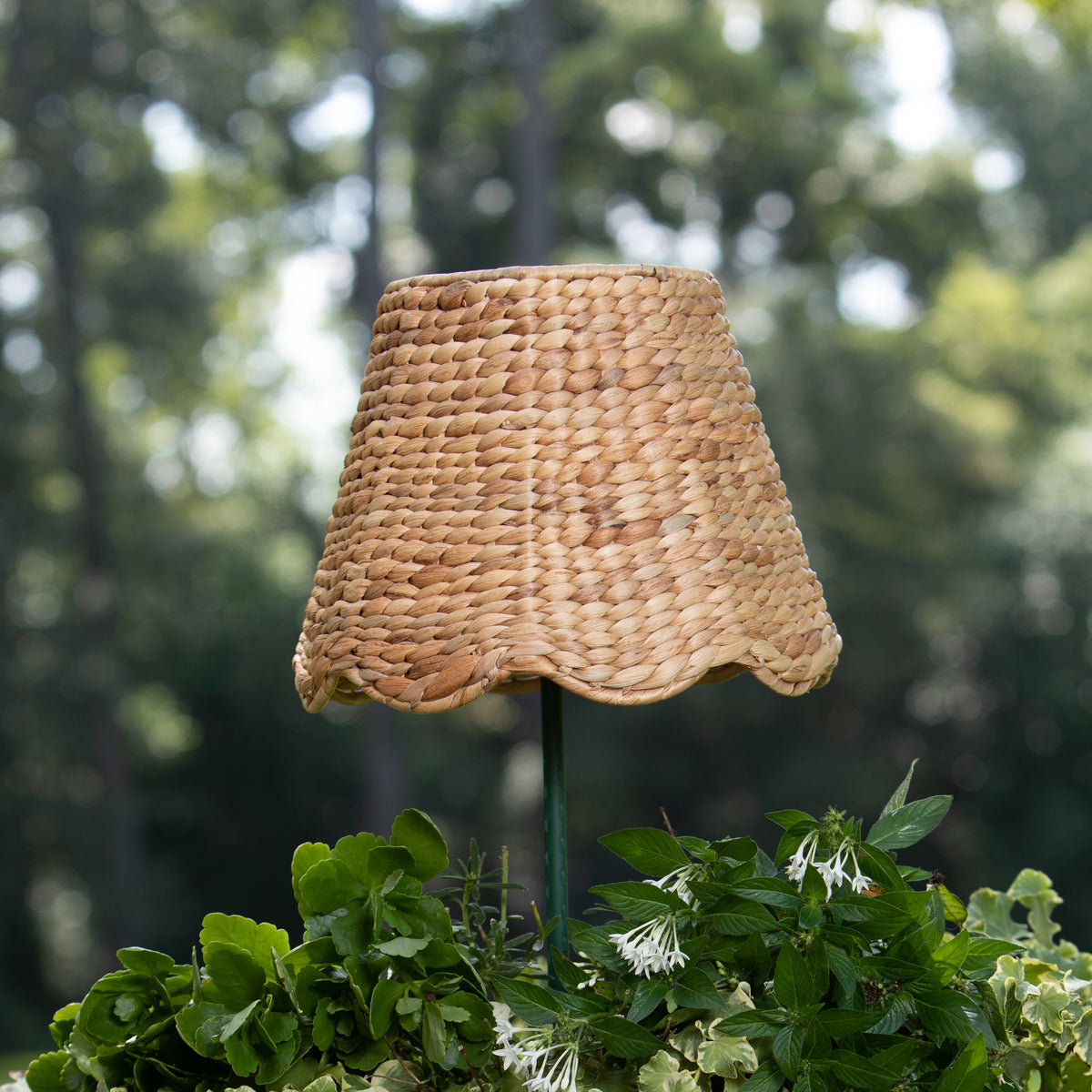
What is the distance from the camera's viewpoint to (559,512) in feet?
2.79

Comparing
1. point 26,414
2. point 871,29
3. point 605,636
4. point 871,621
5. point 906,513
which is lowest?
point 871,621

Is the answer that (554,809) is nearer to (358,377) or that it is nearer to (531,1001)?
(531,1001)

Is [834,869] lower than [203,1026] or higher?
higher

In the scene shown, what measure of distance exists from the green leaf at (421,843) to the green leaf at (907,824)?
1.11 feet

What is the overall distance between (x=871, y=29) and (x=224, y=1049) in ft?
12.4

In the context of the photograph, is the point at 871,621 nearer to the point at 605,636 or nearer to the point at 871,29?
the point at 871,29

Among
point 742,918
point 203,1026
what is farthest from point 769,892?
point 203,1026

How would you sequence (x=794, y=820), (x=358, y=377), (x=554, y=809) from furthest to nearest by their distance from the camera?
(x=358, y=377)
(x=554, y=809)
(x=794, y=820)

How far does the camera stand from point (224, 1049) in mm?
879

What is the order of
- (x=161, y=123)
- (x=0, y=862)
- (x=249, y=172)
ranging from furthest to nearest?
1. (x=249, y=172)
2. (x=161, y=123)
3. (x=0, y=862)

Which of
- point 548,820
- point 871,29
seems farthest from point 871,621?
point 548,820

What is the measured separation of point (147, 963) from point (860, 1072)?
1.81 feet

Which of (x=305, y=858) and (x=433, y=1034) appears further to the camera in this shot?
(x=305, y=858)

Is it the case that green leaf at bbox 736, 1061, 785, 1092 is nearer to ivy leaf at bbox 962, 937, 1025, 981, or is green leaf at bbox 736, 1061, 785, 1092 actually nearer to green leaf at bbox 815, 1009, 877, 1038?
green leaf at bbox 815, 1009, 877, 1038
